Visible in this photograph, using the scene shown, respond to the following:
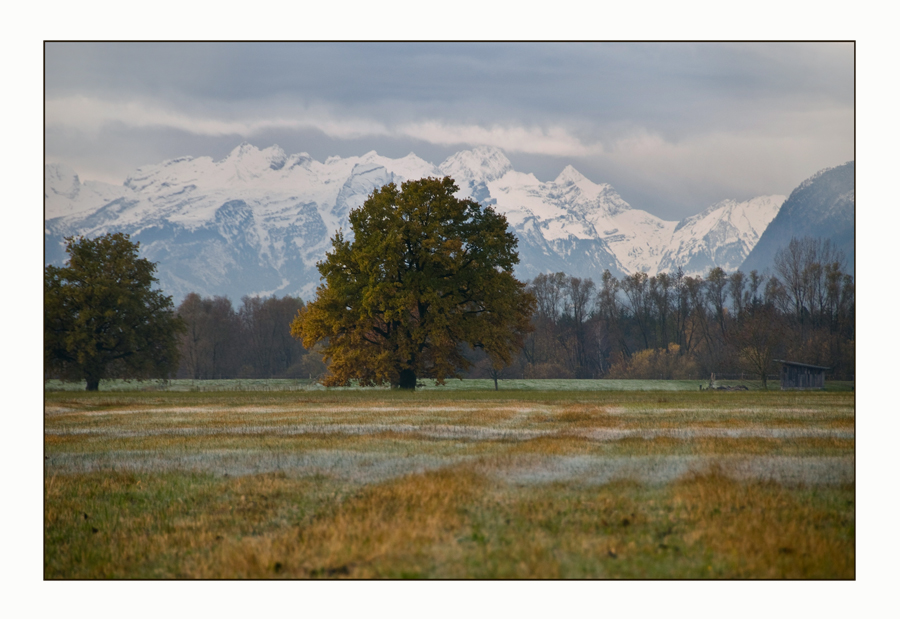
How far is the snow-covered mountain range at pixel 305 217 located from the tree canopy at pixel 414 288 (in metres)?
4.57

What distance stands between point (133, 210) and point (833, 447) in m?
89.9

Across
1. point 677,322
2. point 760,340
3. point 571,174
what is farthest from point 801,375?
point 677,322

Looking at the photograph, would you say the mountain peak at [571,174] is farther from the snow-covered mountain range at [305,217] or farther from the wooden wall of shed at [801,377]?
the wooden wall of shed at [801,377]

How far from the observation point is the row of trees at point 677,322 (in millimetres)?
52719

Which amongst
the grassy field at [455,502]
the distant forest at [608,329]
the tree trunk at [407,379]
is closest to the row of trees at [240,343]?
the distant forest at [608,329]

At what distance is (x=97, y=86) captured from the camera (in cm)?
1408

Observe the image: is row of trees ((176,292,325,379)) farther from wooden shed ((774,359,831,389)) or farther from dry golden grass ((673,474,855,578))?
dry golden grass ((673,474,855,578))

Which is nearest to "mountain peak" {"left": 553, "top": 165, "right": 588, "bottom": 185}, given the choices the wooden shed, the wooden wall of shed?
the wooden shed

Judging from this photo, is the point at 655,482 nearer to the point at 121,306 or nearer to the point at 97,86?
the point at 97,86

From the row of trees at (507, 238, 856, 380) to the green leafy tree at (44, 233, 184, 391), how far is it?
108 ft

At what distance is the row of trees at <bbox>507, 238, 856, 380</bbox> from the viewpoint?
52.7 meters

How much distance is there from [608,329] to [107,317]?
56.2 m
